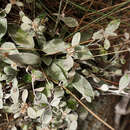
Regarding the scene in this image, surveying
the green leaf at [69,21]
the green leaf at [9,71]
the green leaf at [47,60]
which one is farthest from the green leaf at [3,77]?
the green leaf at [69,21]

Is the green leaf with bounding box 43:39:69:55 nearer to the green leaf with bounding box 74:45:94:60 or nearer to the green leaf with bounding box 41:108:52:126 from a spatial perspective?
the green leaf with bounding box 74:45:94:60

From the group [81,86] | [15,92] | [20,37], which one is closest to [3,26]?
[20,37]

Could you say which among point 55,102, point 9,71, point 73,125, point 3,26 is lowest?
point 73,125

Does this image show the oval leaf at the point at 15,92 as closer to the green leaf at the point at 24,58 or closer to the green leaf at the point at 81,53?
the green leaf at the point at 24,58

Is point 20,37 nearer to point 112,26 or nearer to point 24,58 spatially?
point 24,58

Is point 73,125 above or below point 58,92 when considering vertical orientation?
below

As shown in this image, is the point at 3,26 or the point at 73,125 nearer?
the point at 3,26

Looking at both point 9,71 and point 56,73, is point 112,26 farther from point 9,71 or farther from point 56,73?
point 9,71

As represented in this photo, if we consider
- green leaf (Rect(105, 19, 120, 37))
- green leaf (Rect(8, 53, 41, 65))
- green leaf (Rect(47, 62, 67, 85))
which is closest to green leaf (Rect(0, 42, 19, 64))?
green leaf (Rect(8, 53, 41, 65))
